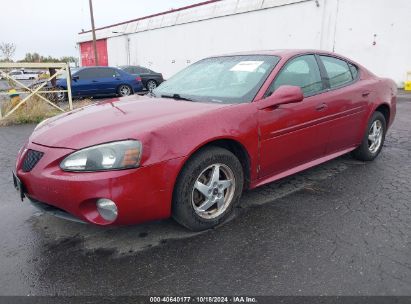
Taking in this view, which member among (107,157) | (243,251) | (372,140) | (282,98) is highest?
(282,98)

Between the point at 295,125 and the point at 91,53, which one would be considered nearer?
the point at 295,125

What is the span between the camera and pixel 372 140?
4.82 m

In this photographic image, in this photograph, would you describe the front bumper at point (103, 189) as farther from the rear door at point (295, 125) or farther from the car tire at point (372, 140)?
the car tire at point (372, 140)

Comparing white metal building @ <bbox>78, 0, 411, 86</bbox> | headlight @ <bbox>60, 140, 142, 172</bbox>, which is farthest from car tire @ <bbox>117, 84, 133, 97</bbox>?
headlight @ <bbox>60, 140, 142, 172</bbox>

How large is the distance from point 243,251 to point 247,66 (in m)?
1.86

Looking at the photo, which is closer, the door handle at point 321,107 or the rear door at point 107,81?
the door handle at point 321,107

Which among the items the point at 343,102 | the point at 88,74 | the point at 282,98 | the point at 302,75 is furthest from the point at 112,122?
the point at 88,74

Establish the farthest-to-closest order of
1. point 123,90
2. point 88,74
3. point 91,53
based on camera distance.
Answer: point 91,53, point 123,90, point 88,74

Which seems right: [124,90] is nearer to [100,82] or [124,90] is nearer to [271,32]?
[100,82]

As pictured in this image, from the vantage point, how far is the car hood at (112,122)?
8.59 ft

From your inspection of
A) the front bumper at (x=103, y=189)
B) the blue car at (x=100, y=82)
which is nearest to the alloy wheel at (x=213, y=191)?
the front bumper at (x=103, y=189)

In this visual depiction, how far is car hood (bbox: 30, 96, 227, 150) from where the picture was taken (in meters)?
2.62

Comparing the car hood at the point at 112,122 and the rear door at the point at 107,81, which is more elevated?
the car hood at the point at 112,122

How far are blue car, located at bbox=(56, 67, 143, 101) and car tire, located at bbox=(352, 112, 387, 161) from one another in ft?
35.0
